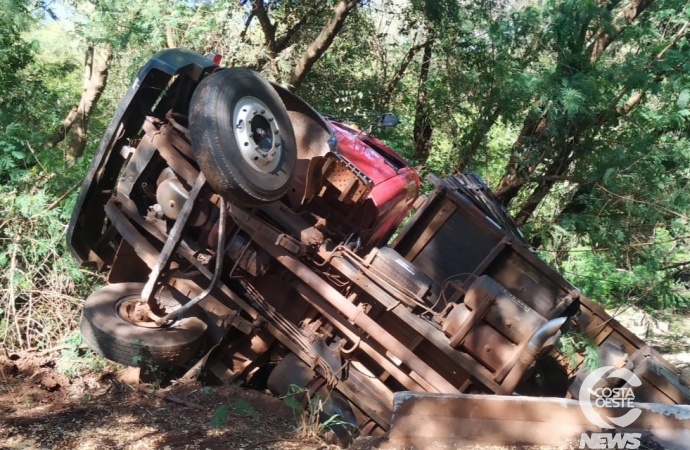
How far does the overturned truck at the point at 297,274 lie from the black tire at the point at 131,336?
0.04 ft

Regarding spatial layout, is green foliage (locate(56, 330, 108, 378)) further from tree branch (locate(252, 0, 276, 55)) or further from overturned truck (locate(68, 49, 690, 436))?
tree branch (locate(252, 0, 276, 55))

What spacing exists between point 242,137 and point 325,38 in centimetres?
539

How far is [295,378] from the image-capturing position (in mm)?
4211

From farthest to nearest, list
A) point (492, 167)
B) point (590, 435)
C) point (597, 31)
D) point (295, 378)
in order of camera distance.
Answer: point (492, 167)
point (597, 31)
point (295, 378)
point (590, 435)

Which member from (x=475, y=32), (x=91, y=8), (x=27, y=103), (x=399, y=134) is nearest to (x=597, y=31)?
(x=475, y=32)

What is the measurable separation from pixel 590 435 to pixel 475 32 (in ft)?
25.9

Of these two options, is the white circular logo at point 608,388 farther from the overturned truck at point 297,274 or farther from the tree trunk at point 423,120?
the tree trunk at point 423,120

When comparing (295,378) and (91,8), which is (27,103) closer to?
(91,8)

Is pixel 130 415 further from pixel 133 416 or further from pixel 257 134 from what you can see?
pixel 257 134

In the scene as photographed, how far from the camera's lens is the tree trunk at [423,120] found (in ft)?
33.5

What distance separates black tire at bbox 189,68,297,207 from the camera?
342 cm

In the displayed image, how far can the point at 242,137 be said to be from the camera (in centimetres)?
360

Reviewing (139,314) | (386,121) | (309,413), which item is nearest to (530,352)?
(309,413)

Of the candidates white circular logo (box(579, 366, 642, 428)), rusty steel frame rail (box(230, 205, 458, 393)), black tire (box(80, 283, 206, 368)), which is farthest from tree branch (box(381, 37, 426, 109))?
black tire (box(80, 283, 206, 368))
